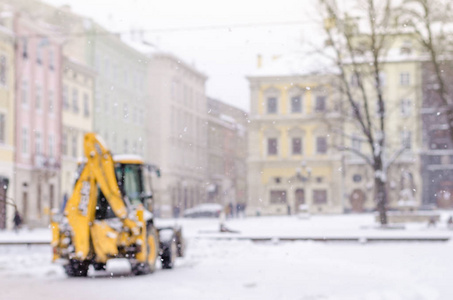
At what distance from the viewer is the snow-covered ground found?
1334 cm

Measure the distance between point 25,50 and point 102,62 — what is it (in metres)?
16.3

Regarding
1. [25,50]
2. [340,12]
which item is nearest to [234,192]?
[25,50]

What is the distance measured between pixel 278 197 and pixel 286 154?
13.3ft

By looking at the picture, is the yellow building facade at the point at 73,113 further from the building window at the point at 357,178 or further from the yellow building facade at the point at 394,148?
the building window at the point at 357,178

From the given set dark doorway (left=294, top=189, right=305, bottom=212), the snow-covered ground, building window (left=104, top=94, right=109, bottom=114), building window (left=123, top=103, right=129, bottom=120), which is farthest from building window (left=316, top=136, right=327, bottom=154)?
the snow-covered ground

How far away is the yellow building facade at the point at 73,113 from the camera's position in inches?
2227

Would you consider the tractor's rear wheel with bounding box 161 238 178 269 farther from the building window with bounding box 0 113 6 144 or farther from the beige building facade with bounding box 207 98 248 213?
the beige building facade with bounding box 207 98 248 213

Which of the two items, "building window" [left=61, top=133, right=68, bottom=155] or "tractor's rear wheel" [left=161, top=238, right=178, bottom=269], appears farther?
"building window" [left=61, top=133, right=68, bottom=155]

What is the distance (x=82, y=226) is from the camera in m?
16.8

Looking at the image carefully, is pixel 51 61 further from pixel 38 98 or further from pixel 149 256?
pixel 149 256

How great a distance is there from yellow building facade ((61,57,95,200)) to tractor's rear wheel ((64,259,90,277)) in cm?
3780

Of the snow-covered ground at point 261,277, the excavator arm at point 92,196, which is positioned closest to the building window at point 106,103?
the snow-covered ground at point 261,277

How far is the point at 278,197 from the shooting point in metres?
80.6

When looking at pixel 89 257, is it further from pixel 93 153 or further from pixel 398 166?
pixel 398 166
